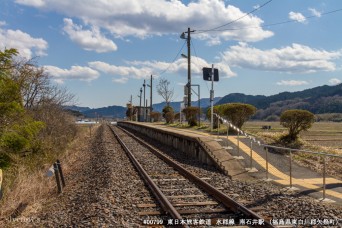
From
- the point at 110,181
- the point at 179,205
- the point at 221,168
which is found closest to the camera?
the point at 179,205

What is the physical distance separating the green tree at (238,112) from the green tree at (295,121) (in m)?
4.65

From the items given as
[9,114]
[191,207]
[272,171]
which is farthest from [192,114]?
[191,207]

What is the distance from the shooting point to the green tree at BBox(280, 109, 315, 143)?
18.5 meters

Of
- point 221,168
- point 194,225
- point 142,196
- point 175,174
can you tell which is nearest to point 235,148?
point 221,168

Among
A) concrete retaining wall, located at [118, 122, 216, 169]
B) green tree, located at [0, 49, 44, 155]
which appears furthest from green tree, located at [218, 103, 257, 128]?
green tree, located at [0, 49, 44, 155]

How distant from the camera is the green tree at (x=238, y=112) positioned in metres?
23.6

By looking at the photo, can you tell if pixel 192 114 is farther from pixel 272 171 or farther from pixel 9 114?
pixel 9 114

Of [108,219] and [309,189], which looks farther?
[309,189]

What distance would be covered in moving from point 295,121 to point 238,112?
5.37m

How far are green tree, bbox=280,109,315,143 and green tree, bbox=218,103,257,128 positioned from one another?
4.65 m

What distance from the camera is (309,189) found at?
34.6 ft

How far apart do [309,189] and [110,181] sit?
17.8ft

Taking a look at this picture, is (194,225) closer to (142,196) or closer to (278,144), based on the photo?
(142,196)

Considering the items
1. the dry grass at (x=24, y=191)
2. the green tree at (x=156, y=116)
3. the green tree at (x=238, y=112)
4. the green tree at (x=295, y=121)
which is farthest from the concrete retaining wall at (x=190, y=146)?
the green tree at (x=156, y=116)
